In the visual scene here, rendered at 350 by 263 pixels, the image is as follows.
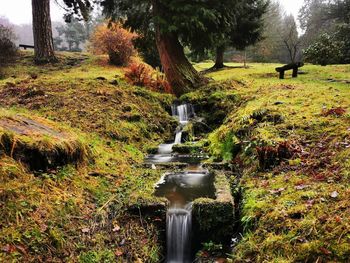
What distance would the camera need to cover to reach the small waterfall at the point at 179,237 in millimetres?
4219

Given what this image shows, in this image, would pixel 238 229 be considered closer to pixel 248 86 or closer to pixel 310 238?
pixel 310 238

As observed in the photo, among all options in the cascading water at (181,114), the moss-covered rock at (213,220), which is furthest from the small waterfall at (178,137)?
the moss-covered rock at (213,220)

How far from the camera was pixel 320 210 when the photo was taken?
331cm

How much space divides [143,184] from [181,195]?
686mm

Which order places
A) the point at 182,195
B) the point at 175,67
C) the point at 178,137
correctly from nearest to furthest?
the point at 182,195
the point at 178,137
the point at 175,67

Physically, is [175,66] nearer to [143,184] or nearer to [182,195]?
[143,184]

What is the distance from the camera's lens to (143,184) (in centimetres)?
516

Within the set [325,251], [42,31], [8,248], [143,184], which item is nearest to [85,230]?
[8,248]

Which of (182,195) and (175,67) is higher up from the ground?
(175,67)

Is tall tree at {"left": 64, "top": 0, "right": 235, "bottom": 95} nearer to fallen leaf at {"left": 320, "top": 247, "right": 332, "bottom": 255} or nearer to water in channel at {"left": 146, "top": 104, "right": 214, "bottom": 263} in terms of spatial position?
water in channel at {"left": 146, "top": 104, "right": 214, "bottom": 263}

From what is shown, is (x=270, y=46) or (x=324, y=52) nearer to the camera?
(x=324, y=52)

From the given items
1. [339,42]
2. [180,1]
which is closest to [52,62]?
[180,1]

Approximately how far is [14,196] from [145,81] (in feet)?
28.5

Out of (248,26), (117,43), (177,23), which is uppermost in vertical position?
(248,26)
